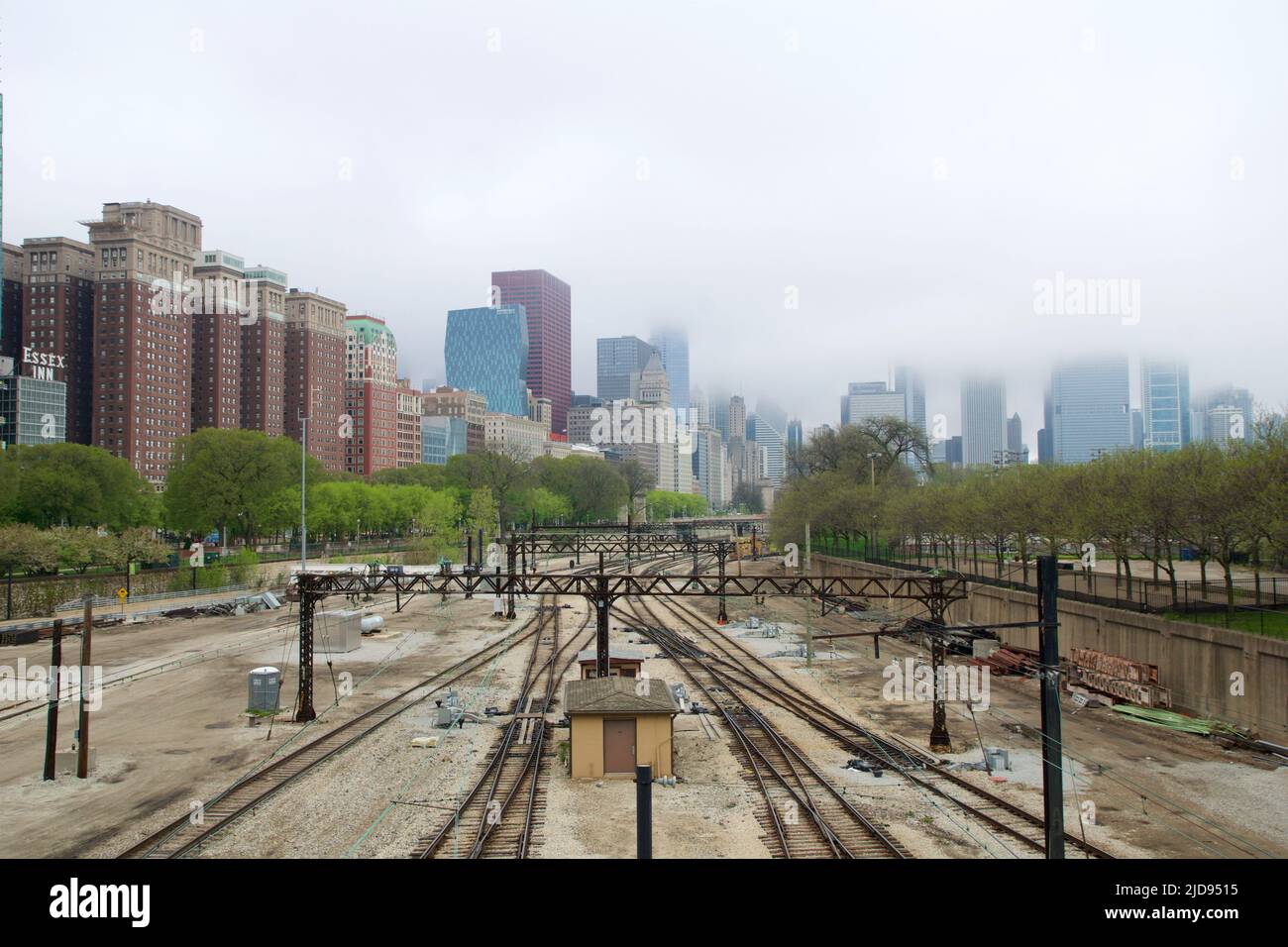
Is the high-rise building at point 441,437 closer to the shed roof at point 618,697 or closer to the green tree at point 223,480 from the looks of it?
the green tree at point 223,480

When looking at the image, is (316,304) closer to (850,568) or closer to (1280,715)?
(850,568)

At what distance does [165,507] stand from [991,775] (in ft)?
250

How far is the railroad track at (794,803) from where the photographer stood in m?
15.2

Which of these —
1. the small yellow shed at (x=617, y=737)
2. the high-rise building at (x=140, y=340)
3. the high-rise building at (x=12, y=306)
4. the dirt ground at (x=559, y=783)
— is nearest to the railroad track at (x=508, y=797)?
the dirt ground at (x=559, y=783)

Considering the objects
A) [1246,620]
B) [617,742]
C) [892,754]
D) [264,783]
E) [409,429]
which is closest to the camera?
[264,783]

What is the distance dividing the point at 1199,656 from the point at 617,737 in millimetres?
→ 19809

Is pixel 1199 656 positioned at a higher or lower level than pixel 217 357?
lower

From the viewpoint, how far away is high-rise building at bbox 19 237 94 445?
116 meters

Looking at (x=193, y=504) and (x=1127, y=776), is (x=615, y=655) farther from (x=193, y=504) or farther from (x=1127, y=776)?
(x=193, y=504)

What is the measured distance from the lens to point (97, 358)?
11112 centimetres

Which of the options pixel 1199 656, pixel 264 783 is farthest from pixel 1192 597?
pixel 264 783

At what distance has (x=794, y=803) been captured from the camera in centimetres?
1784

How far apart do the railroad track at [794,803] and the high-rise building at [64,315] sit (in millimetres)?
122738

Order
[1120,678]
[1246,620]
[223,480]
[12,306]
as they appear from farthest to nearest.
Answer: [12,306], [223,480], [1120,678], [1246,620]
